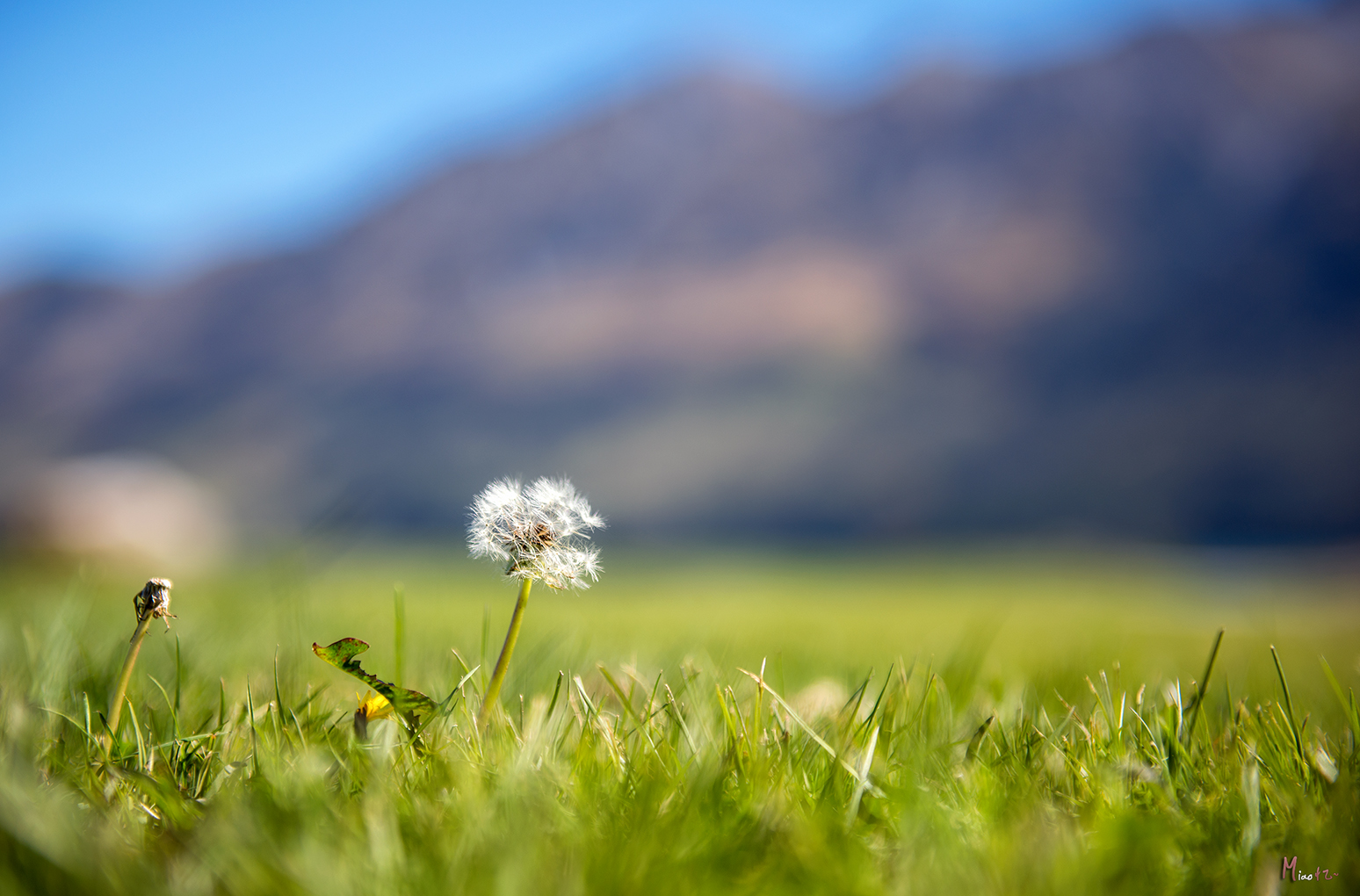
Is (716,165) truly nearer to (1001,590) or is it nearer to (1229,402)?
(1229,402)

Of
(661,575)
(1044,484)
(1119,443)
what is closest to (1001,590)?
(661,575)

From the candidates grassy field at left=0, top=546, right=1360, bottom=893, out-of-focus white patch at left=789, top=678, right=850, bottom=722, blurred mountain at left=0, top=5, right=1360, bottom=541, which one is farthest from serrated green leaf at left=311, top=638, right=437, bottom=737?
blurred mountain at left=0, top=5, right=1360, bottom=541

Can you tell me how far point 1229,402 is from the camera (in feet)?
198

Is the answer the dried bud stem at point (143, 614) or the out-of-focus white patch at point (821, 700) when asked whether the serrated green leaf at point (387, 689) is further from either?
the out-of-focus white patch at point (821, 700)

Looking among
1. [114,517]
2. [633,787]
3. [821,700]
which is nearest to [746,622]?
[821,700]

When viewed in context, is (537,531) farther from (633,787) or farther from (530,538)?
(633,787)

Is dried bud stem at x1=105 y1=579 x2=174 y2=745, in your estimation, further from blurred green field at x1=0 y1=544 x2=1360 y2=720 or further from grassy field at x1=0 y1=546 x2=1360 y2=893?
blurred green field at x1=0 y1=544 x2=1360 y2=720

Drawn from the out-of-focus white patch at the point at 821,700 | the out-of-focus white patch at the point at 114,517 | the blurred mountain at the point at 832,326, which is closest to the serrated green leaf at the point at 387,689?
the out-of-focus white patch at the point at 821,700

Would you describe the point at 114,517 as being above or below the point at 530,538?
below

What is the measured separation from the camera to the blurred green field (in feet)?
4.75

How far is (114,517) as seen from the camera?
1014cm

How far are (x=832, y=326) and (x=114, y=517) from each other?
7778 cm

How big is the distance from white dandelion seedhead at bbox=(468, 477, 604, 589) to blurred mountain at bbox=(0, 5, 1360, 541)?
195ft

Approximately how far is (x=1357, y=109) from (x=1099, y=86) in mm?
22708
